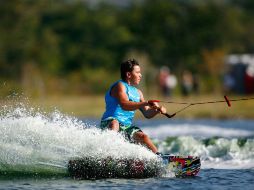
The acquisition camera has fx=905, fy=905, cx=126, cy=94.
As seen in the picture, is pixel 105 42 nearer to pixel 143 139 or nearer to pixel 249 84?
pixel 249 84

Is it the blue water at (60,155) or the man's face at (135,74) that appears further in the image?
the man's face at (135,74)

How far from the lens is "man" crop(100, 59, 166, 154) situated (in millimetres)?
14461

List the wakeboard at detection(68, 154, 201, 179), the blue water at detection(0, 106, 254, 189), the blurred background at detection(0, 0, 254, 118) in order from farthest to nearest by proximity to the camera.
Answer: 1. the blurred background at detection(0, 0, 254, 118)
2. the wakeboard at detection(68, 154, 201, 179)
3. the blue water at detection(0, 106, 254, 189)

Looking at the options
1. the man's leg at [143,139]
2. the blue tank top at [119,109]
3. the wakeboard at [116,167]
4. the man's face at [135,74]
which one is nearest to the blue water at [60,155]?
the wakeboard at [116,167]

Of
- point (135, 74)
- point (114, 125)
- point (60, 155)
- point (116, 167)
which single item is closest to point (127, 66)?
point (135, 74)

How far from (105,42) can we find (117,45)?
9.88ft

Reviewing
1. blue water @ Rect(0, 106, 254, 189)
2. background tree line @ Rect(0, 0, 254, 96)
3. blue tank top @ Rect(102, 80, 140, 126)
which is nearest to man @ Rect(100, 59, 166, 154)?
blue tank top @ Rect(102, 80, 140, 126)

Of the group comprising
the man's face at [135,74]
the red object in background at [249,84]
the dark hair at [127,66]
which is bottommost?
the man's face at [135,74]

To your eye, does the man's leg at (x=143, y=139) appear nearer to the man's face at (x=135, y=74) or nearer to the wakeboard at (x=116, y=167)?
the wakeboard at (x=116, y=167)

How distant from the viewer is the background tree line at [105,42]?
69.9 meters

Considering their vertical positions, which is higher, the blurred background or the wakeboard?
the blurred background

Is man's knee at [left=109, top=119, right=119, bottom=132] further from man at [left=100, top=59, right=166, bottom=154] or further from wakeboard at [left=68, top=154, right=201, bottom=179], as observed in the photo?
wakeboard at [left=68, top=154, right=201, bottom=179]

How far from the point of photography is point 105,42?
94.2 metres

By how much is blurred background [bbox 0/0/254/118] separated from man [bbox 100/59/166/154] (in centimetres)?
3641
